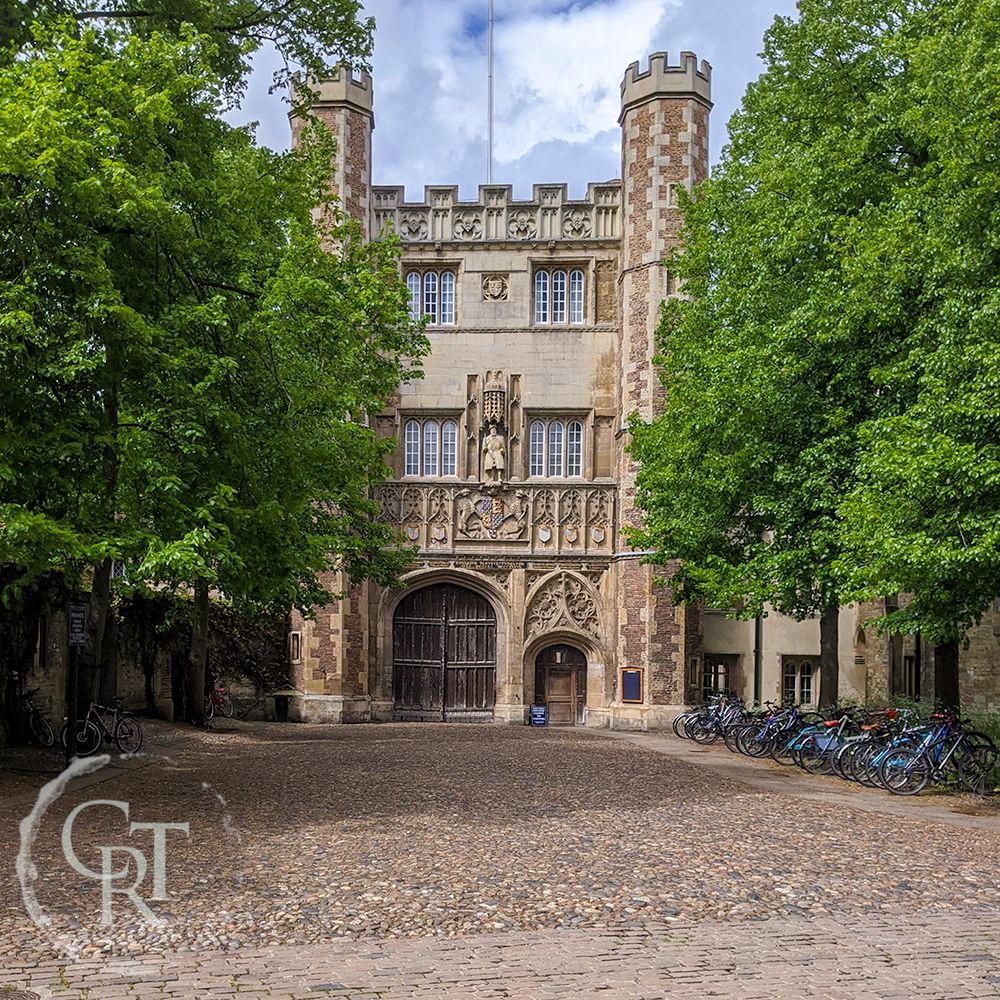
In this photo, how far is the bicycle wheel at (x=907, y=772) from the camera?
47.6 feet

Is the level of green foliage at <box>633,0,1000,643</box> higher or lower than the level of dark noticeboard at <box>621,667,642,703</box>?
higher

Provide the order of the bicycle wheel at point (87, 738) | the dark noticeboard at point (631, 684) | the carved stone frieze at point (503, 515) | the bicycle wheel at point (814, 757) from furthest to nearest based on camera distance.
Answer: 1. the carved stone frieze at point (503, 515)
2. the dark noticeboard at point (631, 684)
3. the bicycle wheel at point (814, 757)
4. the bicycle wheel at point (87, 738)

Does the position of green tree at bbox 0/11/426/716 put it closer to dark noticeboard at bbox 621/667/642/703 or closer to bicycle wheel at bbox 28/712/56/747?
bicycle wheel at bbox 28/712/56/747

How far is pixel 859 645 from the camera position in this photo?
31.7m

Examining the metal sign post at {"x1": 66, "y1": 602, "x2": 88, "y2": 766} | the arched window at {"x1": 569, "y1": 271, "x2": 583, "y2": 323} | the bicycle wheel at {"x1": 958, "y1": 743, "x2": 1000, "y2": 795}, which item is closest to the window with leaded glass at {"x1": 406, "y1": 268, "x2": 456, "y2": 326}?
the arched window at {"x1": 569, "y1": 271, "x2": 583, "y2": 323}

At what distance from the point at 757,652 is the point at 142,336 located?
72.3ft

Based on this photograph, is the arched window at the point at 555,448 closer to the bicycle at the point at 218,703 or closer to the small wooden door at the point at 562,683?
the small wooden door at the point at 562,683

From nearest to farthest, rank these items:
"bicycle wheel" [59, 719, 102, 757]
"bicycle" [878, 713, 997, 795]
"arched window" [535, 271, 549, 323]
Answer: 1. "bicycle" [878, 713, 997, 795]
2. "bicycle wheel" [59, 719, 102, 757]
3. "arched window" [535, 271, 549, 323]

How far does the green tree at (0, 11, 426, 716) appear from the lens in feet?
37.6

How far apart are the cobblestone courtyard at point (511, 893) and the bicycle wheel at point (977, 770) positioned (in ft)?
1.99

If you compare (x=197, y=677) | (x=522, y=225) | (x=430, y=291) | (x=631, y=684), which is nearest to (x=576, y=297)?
(x=522, y=225)

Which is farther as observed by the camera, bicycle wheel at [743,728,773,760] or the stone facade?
the stone facade

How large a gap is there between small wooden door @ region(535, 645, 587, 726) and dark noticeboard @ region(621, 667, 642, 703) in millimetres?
1968

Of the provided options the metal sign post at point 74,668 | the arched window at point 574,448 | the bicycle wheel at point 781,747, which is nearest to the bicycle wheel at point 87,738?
the metal sign post at point 74,668
